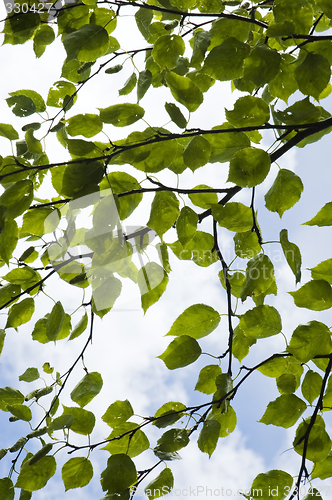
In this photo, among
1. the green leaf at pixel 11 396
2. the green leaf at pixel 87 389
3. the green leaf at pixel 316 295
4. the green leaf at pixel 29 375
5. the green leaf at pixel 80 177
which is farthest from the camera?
the green leaf at pixel 29 375

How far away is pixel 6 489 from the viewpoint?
84 cm

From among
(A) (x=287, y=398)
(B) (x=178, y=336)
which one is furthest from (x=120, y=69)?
(A) (x=287, y=398)

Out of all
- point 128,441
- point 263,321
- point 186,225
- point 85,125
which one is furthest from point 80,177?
point 128,441

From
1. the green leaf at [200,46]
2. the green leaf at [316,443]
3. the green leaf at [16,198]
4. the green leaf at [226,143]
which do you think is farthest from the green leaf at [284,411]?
the green leaf at [200,46]

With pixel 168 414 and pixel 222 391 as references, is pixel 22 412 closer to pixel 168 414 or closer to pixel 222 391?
pixel 168 414

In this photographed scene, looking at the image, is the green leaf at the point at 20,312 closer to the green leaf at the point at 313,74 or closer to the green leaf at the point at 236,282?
the green leaf at the point at 236,282

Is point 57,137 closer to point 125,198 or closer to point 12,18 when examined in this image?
point 12,18

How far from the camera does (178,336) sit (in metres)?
0.76

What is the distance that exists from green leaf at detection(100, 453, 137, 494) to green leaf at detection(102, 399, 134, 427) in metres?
0.11

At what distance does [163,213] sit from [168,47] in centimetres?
32

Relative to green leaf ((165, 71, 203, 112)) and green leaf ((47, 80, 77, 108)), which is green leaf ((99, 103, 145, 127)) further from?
green leaf ((47, 80, 77, 108))

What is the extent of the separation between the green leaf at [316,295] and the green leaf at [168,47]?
0.47 metres

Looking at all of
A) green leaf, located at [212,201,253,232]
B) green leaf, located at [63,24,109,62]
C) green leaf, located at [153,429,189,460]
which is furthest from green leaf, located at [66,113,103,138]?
green leaf, located at [153,429,189,460]

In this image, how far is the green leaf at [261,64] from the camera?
56cm
